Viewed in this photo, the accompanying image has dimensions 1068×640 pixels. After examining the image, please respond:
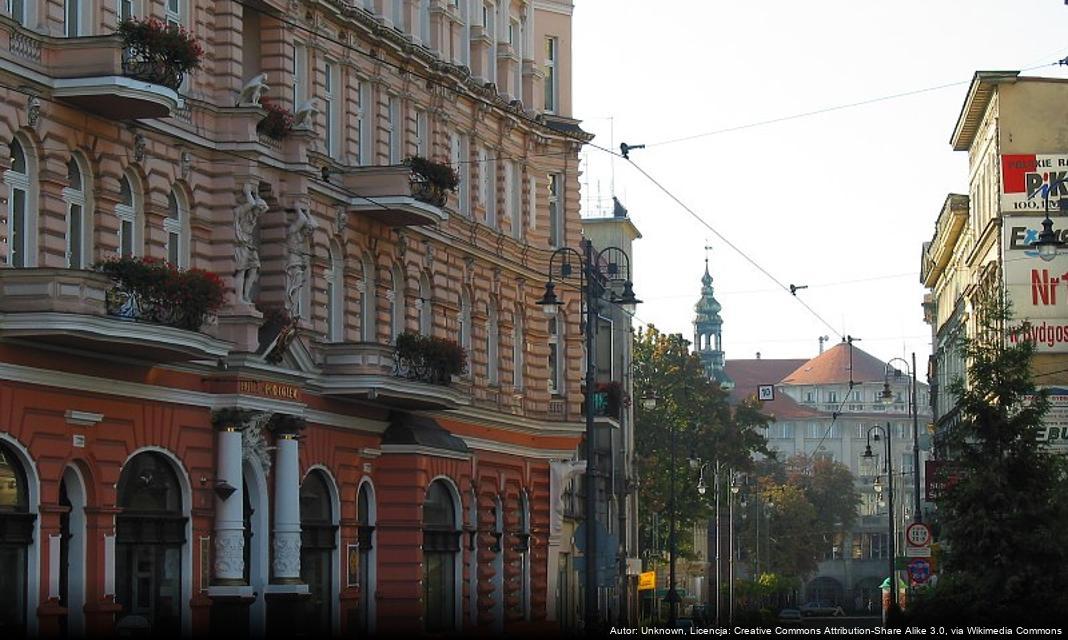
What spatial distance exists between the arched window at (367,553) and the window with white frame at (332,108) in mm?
7086

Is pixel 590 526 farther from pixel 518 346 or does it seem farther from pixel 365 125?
pixel 518 346

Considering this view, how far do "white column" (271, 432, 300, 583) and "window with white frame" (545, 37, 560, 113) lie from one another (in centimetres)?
2233

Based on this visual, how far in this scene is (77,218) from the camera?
35406 mm

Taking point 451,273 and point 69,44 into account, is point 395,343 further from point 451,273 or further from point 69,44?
point 69,44

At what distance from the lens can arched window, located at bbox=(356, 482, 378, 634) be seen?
155ft

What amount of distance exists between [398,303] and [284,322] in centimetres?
874

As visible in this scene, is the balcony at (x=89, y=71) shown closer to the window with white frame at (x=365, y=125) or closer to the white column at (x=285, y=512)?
the white column at (x=285, y=512)

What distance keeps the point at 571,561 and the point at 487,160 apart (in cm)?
1582

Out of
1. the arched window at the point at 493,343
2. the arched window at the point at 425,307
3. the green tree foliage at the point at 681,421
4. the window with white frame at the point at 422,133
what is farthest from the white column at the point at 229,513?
the green tree foliage at the point at 681,421

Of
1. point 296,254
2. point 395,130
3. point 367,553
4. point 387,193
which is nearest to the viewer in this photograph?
point 296,254

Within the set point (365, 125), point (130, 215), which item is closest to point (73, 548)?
point (130, 215)

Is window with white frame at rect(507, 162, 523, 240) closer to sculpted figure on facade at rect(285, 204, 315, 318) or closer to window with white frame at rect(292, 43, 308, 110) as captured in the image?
window with white frame at rect(292, 43, 308, 110)

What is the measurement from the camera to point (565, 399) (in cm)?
6084

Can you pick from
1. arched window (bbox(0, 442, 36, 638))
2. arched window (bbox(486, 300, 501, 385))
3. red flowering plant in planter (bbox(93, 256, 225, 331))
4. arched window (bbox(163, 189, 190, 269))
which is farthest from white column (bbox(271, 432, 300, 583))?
arched window (bbox(486, 300, 501, 385))
